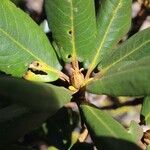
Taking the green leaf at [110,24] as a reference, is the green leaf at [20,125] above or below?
below

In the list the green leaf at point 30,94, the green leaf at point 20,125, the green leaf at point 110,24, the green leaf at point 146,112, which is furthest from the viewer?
the green leaf at point 146,112

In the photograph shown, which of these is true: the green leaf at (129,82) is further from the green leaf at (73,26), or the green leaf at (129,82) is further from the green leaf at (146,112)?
the green leaf at (146,112)

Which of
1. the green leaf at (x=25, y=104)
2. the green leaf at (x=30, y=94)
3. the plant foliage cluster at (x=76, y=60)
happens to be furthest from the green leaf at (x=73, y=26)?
the green leaf at (x=30, y=94)

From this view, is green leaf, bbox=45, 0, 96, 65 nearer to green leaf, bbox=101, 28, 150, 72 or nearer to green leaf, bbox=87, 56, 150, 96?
green leaf, bbox=101, 28, 150, 72

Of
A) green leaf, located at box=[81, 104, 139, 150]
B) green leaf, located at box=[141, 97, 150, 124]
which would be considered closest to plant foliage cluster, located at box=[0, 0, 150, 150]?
green leaf, located at box=[81, 104, 139, 150]

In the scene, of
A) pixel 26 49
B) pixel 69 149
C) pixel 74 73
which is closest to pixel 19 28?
pixel 26 49
